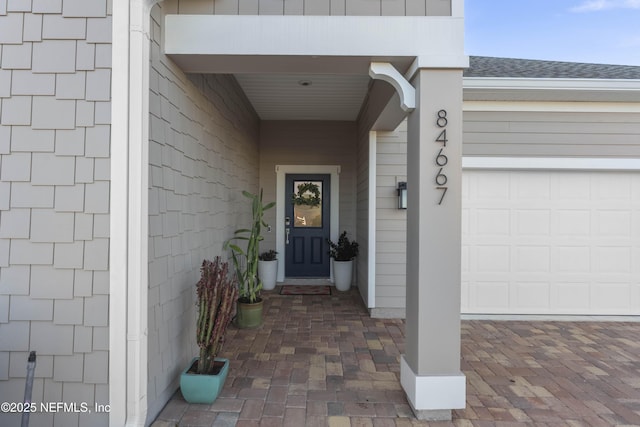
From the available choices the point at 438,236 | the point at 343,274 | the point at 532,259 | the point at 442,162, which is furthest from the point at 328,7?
the point at 343,274

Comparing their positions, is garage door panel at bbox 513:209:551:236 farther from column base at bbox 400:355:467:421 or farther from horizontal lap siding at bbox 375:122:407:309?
column base at bbox 400:355:467:421

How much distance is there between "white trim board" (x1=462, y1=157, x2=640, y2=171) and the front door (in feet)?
8.56

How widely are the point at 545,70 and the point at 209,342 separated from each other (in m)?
5.13

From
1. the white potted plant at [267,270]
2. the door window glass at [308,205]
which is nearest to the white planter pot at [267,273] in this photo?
the white potted plant at [267,270]

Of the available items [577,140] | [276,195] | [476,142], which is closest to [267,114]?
[276,195]

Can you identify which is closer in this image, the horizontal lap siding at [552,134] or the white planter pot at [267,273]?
the horizontal lap siding at [552,134]

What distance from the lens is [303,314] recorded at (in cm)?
430

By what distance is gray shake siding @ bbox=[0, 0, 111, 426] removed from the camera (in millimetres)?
1932

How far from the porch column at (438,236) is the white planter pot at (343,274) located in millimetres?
3237

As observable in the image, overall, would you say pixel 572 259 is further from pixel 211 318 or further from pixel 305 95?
pixel 211 318

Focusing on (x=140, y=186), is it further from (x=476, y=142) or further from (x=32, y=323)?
(x=476, y=142)

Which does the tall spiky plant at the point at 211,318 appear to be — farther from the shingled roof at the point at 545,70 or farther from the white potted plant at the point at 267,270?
the shingled roof at the point at 545,70

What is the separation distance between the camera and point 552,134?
4.14 m

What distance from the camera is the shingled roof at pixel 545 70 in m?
4.05
